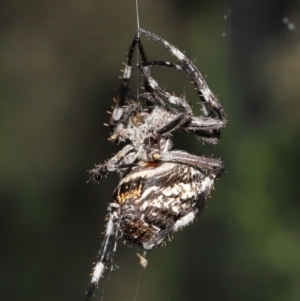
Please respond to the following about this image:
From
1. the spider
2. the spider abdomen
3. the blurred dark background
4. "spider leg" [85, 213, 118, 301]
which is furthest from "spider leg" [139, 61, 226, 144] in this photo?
the blurred dark background

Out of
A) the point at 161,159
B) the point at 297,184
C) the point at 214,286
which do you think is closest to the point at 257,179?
the point at 297,184

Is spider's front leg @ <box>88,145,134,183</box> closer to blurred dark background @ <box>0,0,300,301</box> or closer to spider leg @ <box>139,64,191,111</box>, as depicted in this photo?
spider leg @ <box>139,64,191,111</box>

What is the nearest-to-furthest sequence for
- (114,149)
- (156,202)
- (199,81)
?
(156,202) < (199,81) < (114,149)

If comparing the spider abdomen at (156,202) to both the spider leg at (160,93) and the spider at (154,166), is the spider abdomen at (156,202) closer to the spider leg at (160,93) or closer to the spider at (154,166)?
the spider at (154,166)

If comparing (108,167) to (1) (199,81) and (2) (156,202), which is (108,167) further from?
(1) (199,81)

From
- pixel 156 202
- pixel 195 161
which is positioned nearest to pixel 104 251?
pixel 156 202

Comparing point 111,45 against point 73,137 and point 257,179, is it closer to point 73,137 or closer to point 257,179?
point 73,137

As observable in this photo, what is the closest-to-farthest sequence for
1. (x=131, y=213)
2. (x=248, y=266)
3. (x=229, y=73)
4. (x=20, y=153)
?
(x=131, y=213), (x=248, y=266), (x=20, y=153), (x=229, y=73)

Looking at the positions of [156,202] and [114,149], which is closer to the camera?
[156,202]
